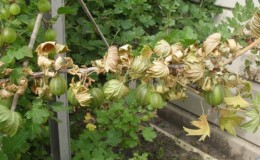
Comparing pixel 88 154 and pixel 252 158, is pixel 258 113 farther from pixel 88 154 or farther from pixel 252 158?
→ pixel 252 158

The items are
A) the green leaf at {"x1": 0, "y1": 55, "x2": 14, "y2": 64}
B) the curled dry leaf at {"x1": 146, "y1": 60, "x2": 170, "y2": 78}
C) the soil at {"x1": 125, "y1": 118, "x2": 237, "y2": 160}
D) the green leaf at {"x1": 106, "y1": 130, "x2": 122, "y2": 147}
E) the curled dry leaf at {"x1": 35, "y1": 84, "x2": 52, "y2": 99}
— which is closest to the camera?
the curled dry leaf at {"x1": 146, "y1": 60, "x2": 170, "y2": 78}

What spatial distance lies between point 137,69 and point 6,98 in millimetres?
335

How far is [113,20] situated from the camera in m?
2.27

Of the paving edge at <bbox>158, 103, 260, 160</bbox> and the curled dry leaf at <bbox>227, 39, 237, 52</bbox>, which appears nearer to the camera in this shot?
the curled dry leaf at <bbox>227, 39, 237, 52</bbox>

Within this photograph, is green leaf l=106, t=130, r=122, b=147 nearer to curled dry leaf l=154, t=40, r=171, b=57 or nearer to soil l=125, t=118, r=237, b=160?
soil l=125, t=118, r=237, b=160

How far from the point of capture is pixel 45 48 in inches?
33.3

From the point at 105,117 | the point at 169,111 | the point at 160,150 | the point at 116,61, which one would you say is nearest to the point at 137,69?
the point at 116,61

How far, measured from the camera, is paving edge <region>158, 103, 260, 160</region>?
8.91ft

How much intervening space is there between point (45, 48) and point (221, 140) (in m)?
2.32

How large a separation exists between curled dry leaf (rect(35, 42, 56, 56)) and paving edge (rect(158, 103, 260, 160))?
2142 millimetres

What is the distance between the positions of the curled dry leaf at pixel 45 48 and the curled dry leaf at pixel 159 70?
246 millimetres

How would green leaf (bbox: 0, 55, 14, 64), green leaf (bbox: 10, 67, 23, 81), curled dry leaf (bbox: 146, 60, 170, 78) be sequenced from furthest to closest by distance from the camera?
green leaf (bbox: 0, 55, 14, 64), green leaf (bbox: 10, 67, 23, 81), curled dry leaf (bbox: 146, 60, 170, 78)

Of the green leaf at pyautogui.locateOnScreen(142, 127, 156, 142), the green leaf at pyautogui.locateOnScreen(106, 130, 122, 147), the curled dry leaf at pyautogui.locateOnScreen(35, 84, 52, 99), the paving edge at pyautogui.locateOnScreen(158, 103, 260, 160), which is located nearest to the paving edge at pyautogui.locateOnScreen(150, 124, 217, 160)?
the paving edge at pyautogui.locateOnScreen(158, 103, 260, 160)

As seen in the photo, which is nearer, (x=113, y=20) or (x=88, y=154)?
(x=88, y=154)
